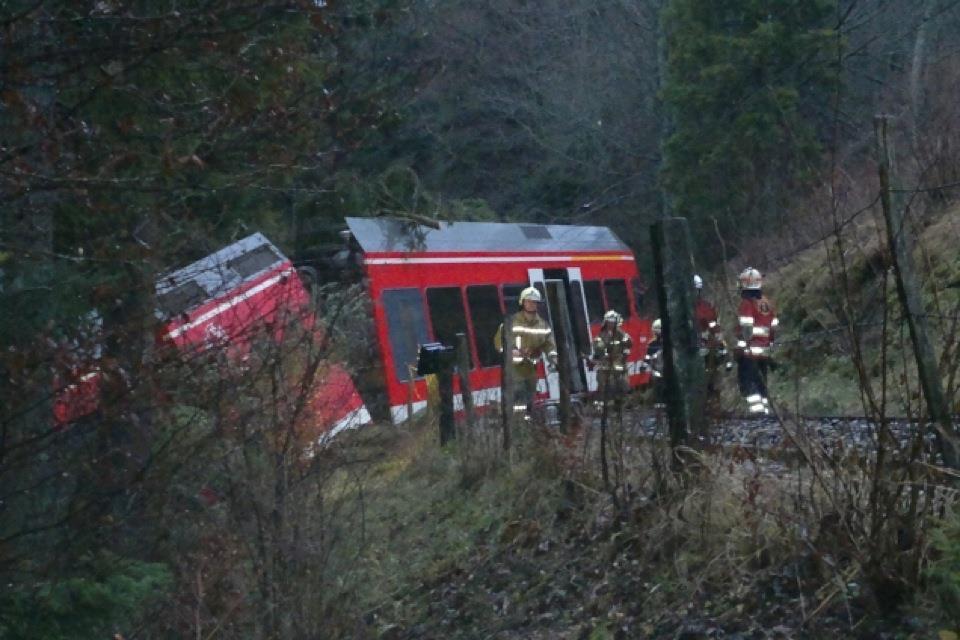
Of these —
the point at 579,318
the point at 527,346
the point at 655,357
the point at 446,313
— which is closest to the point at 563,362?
the point at 527,346

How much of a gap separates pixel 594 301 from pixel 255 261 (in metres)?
12.3

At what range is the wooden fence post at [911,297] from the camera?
6172mm

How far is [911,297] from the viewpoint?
6543mm

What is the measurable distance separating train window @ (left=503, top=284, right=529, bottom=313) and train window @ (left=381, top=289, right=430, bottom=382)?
6.73 ft

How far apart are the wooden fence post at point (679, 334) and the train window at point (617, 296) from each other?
15033 millimetres

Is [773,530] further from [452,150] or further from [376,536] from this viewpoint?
[452,150]

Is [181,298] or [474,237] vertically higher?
[474,237]

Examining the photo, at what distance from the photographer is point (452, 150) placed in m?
36.3

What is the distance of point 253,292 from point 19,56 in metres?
4.83

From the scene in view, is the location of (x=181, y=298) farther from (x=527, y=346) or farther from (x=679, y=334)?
(x=527, y=346)

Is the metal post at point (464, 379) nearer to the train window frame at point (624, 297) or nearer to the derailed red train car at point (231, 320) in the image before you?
the derailed red train car at point (231, 320)

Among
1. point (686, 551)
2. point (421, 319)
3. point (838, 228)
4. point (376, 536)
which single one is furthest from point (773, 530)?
point (421, 319)

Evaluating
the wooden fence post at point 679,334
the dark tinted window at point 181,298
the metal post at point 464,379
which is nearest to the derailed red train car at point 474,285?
the metal post at point 464,379

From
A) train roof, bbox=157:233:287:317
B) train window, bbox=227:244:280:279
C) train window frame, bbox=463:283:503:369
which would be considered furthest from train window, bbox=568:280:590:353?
train roof, bbox=157:233:287:317
